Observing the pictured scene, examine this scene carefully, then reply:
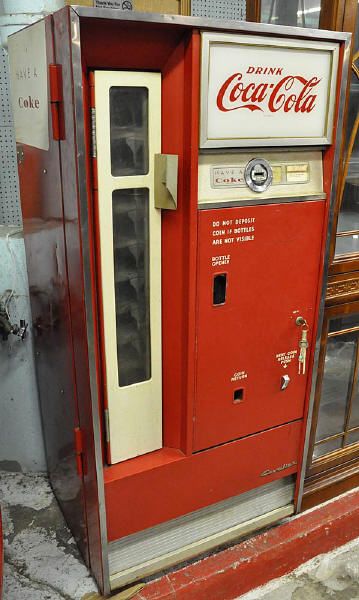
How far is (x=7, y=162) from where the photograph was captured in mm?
2365

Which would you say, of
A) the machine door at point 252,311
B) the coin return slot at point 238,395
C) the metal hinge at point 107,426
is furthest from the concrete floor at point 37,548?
the coin return slot at point 238,395

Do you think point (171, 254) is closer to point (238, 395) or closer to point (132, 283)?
point (132, 283)

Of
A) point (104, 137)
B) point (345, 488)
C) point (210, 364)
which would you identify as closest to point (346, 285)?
point (210, 364)

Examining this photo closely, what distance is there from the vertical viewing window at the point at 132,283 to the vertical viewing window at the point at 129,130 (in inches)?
3.2

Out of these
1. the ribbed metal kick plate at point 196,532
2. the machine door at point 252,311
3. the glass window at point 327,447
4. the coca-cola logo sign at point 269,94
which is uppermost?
the coca-cola logo sign at point 269,94

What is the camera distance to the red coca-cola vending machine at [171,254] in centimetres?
164

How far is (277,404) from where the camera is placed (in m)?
2.22

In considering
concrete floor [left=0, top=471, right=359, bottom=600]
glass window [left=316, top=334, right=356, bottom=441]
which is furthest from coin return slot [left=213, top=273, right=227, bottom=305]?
concrete floor [left=0, top=471, right=359, bottom=600]

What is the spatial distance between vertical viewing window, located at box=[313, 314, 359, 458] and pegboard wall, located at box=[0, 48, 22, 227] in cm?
159

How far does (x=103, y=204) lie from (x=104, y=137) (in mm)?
207

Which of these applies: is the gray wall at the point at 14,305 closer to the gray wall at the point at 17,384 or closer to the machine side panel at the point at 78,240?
the gray wall at the point at 17,384

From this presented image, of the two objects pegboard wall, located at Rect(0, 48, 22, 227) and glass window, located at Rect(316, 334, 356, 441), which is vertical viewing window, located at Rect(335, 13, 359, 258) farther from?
pegboard wall, located at Rect(0, 48, 22, 227)

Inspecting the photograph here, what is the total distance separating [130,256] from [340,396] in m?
1.38

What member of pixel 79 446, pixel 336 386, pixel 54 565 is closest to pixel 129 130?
pixel 79 446
